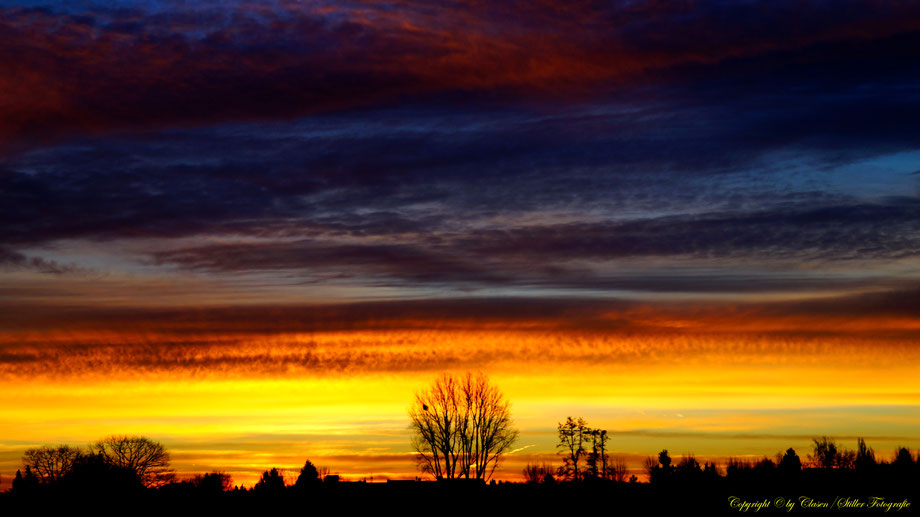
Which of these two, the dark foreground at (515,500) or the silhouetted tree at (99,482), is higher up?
the silhouetted tree at (99,482)

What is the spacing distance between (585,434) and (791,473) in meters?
28.6

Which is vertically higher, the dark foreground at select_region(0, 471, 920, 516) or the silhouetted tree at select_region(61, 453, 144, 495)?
the silhouetted tree at select_region(61, 453, 144, 495)

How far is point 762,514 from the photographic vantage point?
6444 centimetres

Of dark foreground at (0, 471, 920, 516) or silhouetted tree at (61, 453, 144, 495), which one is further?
silhouetted tree at (61, 453, 144, 495)

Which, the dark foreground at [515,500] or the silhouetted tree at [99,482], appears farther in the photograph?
the silhouetted tree at [99,482]

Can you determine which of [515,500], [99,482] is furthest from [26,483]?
[515,500]

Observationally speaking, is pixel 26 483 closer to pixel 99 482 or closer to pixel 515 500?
pixel 99 482

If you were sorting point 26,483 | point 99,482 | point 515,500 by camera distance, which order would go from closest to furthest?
1. point 515,500
2. point 99,482
3. point 26,483

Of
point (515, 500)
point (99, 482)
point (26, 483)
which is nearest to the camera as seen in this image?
point (515, 500)

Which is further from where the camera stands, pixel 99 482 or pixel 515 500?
pixel 99 482

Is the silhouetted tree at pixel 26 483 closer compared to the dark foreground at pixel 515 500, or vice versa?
the dark foreground at pixel 515 500

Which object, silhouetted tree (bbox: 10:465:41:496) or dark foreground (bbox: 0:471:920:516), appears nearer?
dark foreground (bbox: 0:471:920:516)

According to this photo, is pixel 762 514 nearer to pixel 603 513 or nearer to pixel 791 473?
pixel 603 513

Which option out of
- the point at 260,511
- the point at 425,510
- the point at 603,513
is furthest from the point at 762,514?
the point at 260,511
